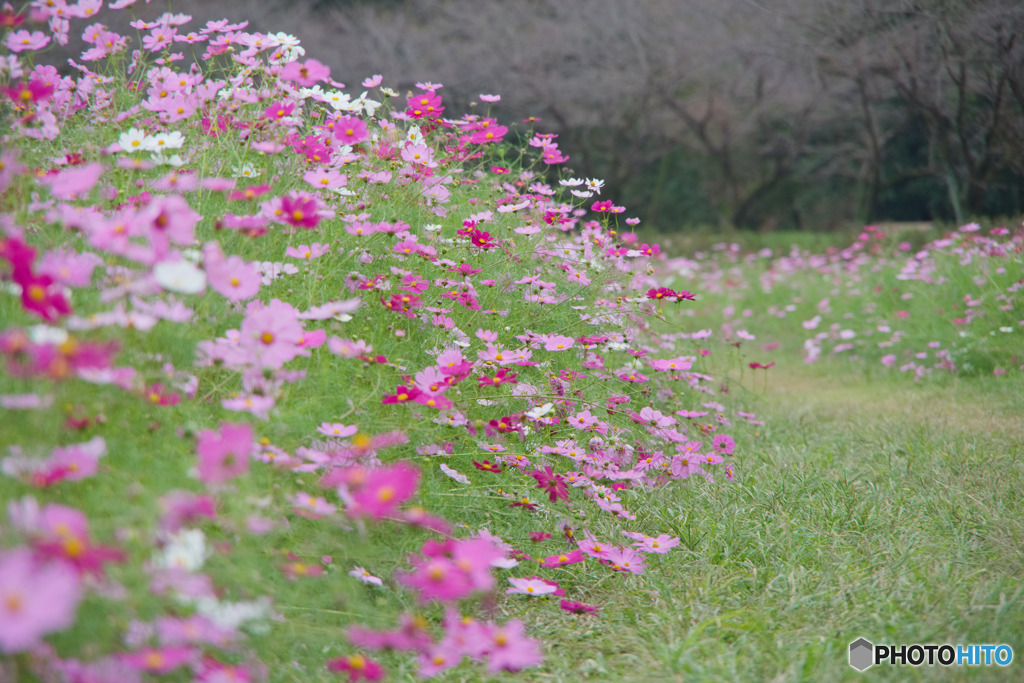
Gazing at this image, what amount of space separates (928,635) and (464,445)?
100 cm

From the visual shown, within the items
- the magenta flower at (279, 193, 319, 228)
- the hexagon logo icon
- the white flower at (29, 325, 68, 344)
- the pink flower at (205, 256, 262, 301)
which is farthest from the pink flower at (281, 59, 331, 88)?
the hexagon logo icon

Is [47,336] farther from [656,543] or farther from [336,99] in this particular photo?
[336,99]

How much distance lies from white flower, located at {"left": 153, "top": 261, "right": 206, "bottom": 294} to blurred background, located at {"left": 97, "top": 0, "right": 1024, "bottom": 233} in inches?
313

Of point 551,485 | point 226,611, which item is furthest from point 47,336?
point 551,485

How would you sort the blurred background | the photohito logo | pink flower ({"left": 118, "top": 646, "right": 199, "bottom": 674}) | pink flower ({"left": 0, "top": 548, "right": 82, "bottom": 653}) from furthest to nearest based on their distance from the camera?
the blurred background < the photohito logo < pink flower ({"left": 118, "top": 646, "right": 199, "bottom": 674}) < pink flower ({"left": 0, "top": 548, "right": 82, "bottom": 653})

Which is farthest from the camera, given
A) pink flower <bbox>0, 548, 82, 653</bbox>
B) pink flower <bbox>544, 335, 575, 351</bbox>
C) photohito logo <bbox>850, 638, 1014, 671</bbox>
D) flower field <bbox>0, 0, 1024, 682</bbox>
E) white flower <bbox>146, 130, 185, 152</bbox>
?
pink flower <bbox>544, 335, 575, 351</bbox>

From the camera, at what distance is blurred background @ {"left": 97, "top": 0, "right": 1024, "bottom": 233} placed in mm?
9023

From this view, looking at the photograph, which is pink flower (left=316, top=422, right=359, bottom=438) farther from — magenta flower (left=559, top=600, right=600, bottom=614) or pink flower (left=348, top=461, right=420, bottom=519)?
magenta flower (left=559, top=600, right=600, bottom=614)

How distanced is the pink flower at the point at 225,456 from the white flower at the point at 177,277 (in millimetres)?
229

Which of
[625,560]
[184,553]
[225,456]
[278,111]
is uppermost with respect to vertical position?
[278,111]

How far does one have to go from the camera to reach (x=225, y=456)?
2.83ft

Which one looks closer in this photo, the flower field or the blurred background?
the flower field

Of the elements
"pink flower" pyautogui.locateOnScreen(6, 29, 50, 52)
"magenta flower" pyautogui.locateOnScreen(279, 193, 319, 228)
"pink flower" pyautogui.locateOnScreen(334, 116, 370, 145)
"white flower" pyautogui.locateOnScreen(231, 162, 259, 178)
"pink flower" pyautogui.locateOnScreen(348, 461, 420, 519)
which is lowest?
"pink flower" pyautogui.locateOnScreen(348, 461, 420, 519)

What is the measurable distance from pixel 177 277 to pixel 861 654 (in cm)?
120
